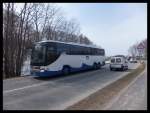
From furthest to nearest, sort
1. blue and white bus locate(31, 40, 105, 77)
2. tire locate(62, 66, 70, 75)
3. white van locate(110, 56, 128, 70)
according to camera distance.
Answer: white van locate(110, 56, 128, 70) < tire locate(62, 66, 70, 75) < blue and white bus locate(31, 40, 105, 77)

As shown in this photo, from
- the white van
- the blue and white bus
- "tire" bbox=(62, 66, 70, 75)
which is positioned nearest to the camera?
the blue and white bus

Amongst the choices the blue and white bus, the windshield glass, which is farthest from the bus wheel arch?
the windshield glass

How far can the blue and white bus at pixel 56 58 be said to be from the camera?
21670mm

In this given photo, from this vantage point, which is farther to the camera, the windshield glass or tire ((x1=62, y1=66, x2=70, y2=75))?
tire ((x1=62, y1=66, x2=70, y2=75))

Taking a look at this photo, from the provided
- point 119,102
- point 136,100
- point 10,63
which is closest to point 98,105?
point 119,102

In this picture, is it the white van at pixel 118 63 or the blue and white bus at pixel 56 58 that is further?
the white van at pixel 118 63

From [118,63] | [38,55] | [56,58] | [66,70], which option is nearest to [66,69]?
[66,70]

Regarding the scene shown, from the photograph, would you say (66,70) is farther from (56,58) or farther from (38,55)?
(38,55)

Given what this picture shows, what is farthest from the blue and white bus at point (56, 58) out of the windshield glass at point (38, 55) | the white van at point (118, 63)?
the white van at point (118, 63)

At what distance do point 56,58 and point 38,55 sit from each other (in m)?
1.67

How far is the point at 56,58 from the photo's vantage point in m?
22.8

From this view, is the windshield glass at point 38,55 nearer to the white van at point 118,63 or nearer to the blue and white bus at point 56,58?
the blue and white bus at point 56,58

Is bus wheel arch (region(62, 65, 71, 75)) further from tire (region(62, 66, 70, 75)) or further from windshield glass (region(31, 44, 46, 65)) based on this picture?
Answer: windshield glass (region(31, 44, 46, 65))

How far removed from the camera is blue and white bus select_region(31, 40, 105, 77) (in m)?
21.7
